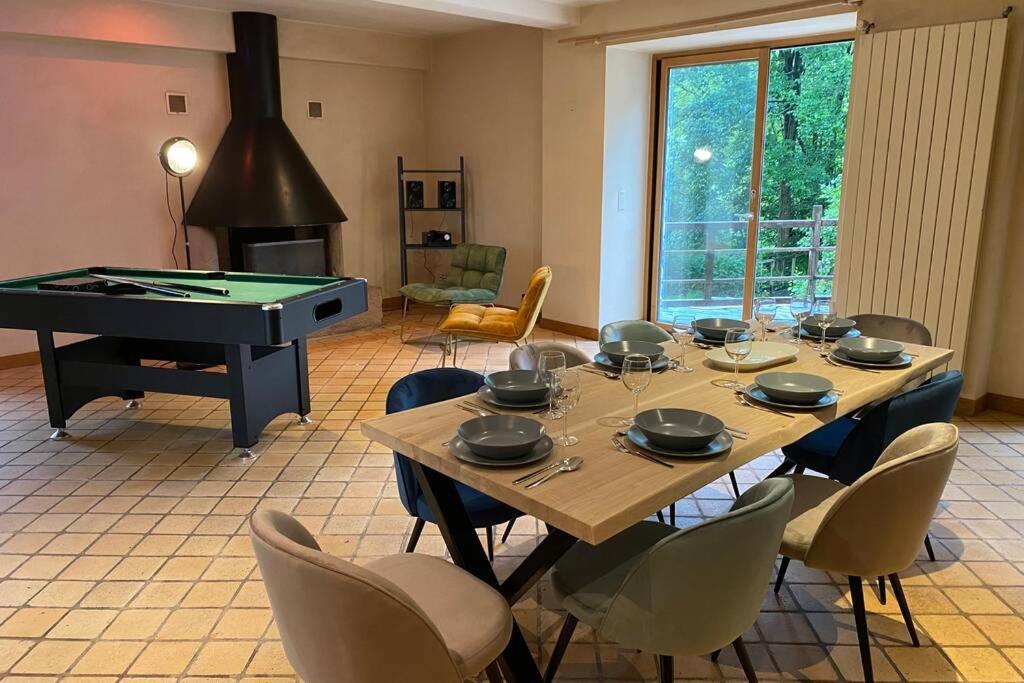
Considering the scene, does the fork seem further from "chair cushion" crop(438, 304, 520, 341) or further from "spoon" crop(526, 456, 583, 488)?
"chair cushion" crop(438, 304, 520, 341)

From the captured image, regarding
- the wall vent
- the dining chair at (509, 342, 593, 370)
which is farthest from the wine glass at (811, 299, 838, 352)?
the wall vent

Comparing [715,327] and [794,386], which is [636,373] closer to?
[794,386]

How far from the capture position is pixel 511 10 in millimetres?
5098

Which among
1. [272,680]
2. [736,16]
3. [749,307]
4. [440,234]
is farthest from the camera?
[440,234]

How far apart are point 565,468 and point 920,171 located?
3.35 metres

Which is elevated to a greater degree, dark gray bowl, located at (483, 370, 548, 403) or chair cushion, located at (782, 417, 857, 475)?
dark gray bowl, located at (483, 370, 548, 403)

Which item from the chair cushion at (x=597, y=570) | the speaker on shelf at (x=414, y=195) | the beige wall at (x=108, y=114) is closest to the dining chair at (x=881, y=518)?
the chair cushion at (x=597, y=570)

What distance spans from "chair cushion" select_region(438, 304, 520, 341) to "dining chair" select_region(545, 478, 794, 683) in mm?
3232

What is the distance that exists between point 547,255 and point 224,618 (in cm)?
440

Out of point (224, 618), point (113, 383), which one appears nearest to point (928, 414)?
point (224, 618)

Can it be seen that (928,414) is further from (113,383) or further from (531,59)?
(531,59)

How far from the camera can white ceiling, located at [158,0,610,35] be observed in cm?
486

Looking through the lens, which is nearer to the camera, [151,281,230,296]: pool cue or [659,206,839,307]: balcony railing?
[151,281,230,296]: pool cue

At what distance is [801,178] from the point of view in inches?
210
